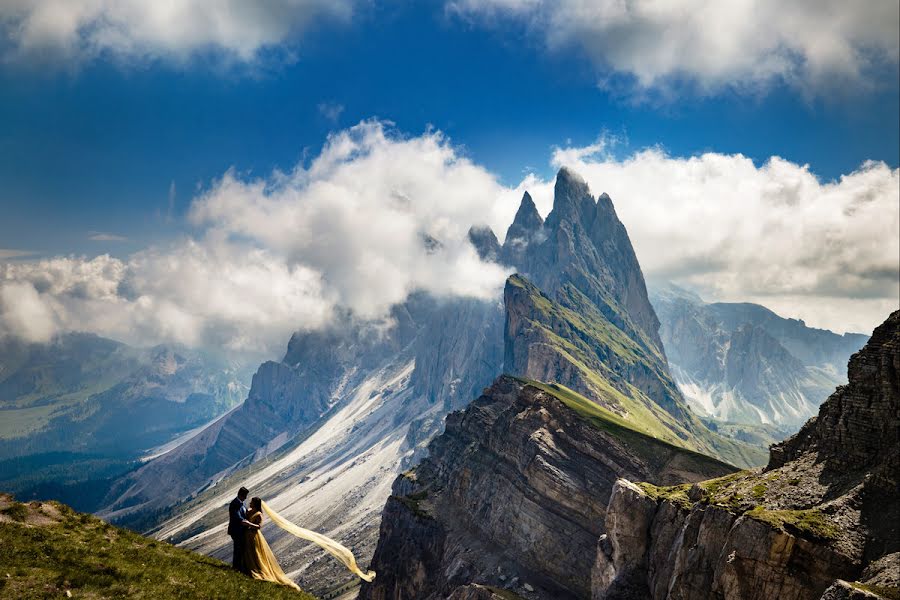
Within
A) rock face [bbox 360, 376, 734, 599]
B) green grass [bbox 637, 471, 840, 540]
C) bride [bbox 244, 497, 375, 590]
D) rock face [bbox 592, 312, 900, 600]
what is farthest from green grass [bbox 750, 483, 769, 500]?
rock face [bbox 360, 376, 734, 599]

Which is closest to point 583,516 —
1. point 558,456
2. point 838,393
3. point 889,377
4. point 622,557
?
point 558,456

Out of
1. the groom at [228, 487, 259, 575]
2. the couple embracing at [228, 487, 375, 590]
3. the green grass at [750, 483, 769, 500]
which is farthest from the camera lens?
the green grass at [750, 483, 769, 500]

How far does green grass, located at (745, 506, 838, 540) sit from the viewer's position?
180 ft

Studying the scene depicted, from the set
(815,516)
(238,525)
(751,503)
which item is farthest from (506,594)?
(238,525)

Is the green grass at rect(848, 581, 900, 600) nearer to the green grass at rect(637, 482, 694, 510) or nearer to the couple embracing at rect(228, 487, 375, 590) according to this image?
the couple embracing at rect(228, 487, 375, 590)

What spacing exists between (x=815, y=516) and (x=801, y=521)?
1.69 meters

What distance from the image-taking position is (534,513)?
162 metres

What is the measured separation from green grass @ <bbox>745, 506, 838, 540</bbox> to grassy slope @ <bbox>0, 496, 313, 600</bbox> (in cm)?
4961

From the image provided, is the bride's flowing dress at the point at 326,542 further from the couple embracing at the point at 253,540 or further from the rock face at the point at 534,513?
the rock face at the point at 534,513

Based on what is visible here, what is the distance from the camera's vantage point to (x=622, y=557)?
9300 cm

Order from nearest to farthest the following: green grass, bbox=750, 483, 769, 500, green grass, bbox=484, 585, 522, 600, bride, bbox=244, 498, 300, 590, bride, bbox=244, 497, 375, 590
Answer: bride, bbox=244, 497, 375, 590, bride, bbox=244, 498, 300, 590, green grass, bbox=750, 483, 769, 500, green grass, bbox=484, 585, 522, 600

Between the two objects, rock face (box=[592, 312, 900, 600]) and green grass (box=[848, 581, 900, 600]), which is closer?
green grass (box=[848, 581, 900, 600])

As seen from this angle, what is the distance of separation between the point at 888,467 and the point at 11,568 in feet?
240

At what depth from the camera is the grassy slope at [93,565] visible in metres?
29.0
